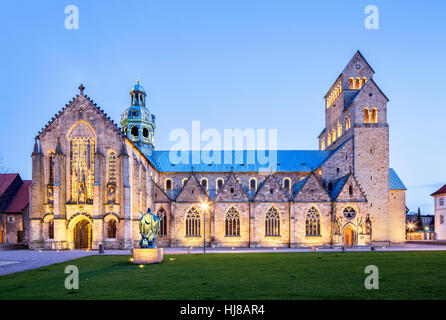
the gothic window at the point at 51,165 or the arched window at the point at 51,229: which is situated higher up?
the gothic window at the point at 51,165

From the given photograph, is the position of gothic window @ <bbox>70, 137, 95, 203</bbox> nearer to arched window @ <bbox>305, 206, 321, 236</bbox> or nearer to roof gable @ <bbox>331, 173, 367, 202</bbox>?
arched window @ <bbox>305, 206, 321, 236</bbox>

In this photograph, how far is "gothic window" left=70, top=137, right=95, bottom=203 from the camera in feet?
126

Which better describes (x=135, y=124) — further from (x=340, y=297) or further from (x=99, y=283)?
(x=340, y=297)

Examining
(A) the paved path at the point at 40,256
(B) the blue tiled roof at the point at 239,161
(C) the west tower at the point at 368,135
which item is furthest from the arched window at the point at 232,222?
(C) the west tower at the point at 368,135

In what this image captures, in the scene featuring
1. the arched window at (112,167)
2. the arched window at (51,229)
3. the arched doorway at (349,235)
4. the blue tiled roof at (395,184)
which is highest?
the arched window at (112,167)

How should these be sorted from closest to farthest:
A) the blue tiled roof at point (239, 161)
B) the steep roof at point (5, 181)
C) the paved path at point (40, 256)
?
the paved path at point (40, 256), the blue tiled roof at point (239, 161), the steep roof at point (5, 181)

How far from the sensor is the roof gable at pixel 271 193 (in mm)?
42750

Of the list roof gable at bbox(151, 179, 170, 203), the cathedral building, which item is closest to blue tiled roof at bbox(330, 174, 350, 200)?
the cathedral building

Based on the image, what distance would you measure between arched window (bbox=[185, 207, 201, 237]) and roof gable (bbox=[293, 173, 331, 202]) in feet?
42.0

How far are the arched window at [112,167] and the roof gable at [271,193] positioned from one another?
1750 cm

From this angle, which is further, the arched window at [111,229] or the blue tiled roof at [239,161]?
the blue tiled roof at [239,161]

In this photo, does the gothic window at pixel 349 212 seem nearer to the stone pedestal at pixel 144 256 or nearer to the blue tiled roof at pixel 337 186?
the blue tiled roof at pixel 337 186

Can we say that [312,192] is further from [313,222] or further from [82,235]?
[82,235]

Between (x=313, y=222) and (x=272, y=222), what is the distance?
516cm
